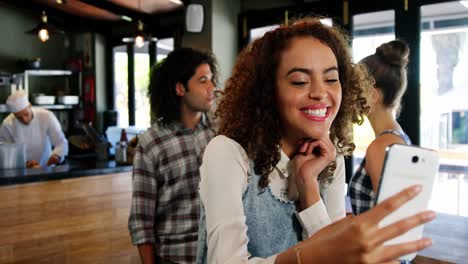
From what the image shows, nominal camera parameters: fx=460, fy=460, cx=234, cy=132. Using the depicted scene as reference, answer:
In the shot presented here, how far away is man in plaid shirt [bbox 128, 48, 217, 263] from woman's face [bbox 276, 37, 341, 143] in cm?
92

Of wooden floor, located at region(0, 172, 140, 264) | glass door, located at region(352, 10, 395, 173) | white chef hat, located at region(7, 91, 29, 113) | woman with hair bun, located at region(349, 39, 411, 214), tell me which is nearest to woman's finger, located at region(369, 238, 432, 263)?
woman with hair bun, located at region(349, 39, 411, 214)

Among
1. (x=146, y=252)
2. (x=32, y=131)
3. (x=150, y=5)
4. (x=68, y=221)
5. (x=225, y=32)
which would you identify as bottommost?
(x=68, y=221)

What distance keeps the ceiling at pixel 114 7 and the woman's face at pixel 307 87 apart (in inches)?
191

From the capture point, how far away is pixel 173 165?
1.84 metres

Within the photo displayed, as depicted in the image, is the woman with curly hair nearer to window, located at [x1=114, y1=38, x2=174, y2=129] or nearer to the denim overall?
the denim overall

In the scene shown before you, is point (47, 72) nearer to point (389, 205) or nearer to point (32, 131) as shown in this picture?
point (32, 131)

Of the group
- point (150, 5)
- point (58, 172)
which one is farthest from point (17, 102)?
point (150, 5)

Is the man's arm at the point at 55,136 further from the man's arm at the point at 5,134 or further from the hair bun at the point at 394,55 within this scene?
the hair bun at the point at 394,55

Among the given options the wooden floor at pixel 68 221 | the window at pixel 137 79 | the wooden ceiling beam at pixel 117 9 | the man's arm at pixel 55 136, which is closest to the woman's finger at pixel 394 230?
the wooden floor at pixel 68 221

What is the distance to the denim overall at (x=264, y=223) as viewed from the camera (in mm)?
972

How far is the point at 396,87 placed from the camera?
1.77 m

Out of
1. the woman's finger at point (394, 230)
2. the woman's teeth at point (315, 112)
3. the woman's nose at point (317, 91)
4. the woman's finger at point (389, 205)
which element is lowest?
the woman's finger at point (394, 230)

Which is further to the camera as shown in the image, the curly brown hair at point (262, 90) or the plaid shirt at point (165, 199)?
the plaid shirt at point (165, 199)

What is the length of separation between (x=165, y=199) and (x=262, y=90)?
3.01 ft
